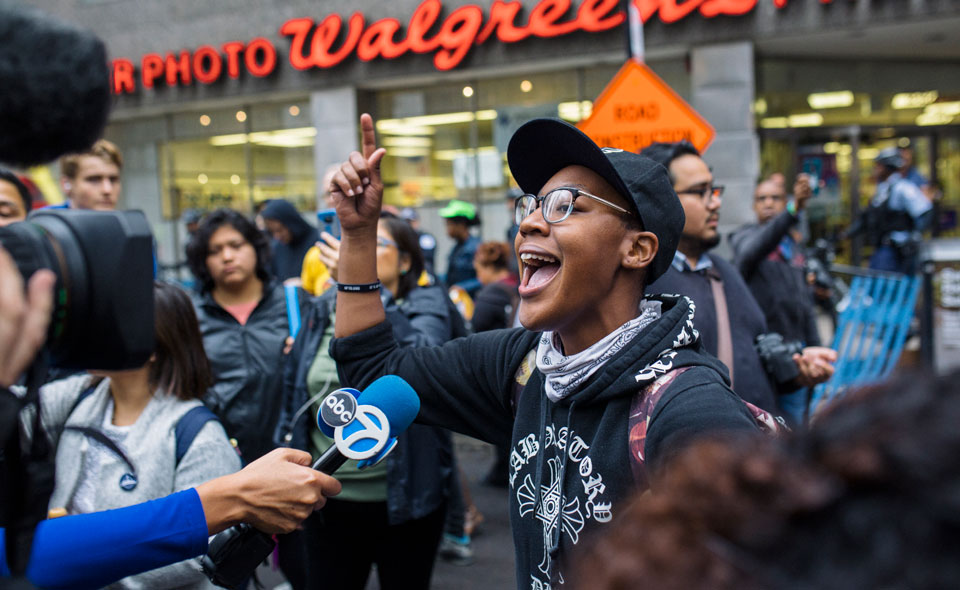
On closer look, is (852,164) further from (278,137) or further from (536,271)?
(536,271)

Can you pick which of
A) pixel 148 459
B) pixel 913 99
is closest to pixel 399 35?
pixel 913 99

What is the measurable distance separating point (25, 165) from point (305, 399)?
9.08 ft

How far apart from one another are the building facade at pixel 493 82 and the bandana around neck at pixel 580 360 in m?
10.9

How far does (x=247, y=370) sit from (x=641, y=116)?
10.4 ft

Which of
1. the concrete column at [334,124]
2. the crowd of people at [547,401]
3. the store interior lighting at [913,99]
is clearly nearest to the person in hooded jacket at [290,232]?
the crowd of people at [547,401]

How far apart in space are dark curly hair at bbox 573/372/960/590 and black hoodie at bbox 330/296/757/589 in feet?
2.80

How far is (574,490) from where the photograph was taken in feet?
5.99

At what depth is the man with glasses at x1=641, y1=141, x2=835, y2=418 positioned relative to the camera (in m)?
3.53

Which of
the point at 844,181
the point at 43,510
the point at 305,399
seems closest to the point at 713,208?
the point at 305,399

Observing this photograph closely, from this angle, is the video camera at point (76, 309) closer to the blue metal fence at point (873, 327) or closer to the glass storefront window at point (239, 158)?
the blue metal fence at point (873, 327)

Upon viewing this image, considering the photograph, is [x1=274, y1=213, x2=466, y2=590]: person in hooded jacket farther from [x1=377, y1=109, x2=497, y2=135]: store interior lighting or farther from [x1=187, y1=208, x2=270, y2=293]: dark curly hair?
[x1=377, y1=109, x2=497, y2=135]: store interior lighting

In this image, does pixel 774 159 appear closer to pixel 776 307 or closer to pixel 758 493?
pixel 776 307

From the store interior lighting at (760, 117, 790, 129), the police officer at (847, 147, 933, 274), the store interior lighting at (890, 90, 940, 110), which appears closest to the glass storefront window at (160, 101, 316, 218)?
the store interior lighting at (760, 117, 790, 129)

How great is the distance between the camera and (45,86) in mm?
1160
